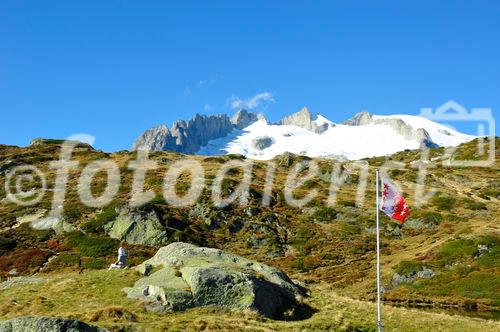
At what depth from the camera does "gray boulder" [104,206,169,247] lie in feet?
261

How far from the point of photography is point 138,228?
269ft

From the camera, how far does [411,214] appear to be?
3752 inches

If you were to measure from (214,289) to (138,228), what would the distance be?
179 feet

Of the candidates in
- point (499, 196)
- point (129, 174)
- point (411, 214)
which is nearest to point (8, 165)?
point (129, 174)

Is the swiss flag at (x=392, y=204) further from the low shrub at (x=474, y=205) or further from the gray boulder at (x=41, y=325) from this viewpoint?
the low shrub at (x=474, y=205)

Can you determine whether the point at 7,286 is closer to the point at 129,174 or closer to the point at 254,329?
the point at 254,329

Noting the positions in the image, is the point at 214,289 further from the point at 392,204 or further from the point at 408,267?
the point at 408,267

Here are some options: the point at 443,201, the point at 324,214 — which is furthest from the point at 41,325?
the point at 443,201

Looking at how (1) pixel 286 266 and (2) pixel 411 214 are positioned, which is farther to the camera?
(2) pixel 411 214

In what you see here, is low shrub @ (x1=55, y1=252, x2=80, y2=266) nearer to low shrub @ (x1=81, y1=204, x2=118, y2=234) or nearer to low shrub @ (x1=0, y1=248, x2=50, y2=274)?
low shrub @ (x1=0, y1=248, x2=50, y2=274)

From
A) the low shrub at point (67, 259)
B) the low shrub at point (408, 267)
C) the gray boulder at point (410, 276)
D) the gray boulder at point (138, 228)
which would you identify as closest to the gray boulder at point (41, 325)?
the low shrub at point (67, 259)

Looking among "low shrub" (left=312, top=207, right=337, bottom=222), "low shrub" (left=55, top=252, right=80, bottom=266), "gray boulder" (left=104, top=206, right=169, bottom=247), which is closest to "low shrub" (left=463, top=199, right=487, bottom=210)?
"low shrub" (left=312, top=207, right=337, bottom=222)

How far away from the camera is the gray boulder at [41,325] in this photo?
2131 centimetres

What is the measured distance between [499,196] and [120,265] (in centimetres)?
10190
